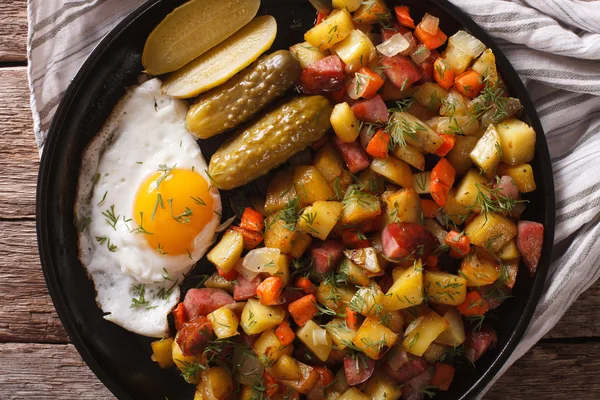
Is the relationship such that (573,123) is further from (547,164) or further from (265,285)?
(265,285)

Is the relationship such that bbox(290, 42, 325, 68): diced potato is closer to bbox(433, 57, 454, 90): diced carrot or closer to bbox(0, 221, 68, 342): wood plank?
bbox(433, 57, 454, 90): diced carrot

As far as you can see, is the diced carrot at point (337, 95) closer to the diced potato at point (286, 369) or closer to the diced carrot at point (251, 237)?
the diced carrot at point (251, 237)

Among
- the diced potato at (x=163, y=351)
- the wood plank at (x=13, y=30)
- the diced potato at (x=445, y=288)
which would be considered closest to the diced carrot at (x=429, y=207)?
the diced potato at (x=445, y=288)

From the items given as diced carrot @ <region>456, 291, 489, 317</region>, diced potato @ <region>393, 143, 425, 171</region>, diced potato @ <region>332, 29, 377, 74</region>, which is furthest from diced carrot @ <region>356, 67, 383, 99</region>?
diced carrot @ <region>456, 291, 489, 317</region>

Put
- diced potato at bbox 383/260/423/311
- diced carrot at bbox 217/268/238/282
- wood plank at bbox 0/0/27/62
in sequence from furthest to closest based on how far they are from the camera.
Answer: wood plank at bbox 0/0/27/62 → diced carrot at bbox 217/268/238/282 → diced potato at bbox 383/260/423/311

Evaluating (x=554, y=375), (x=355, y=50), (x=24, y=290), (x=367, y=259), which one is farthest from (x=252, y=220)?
(x=554, y=375)

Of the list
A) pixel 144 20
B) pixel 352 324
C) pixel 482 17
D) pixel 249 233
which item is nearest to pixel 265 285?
pixel 249 233

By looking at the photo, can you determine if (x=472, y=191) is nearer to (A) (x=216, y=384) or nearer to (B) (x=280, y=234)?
(B) (x=280, y=234)
